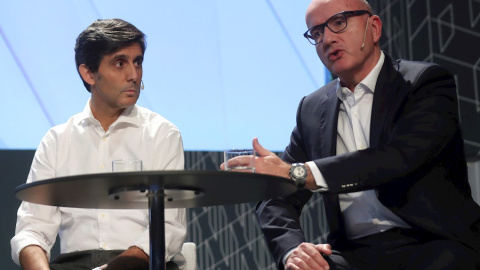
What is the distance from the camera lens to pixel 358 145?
2.43m

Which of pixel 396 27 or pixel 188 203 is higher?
pixel 396 27

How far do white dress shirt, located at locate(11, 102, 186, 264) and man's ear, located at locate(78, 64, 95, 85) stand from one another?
0.33 ft

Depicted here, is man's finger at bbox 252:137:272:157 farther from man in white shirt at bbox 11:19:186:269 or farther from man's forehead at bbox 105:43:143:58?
man's forehead at bbox 105:43:143:58

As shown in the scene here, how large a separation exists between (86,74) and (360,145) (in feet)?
3.38

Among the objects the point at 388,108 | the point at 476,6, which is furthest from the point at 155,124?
the point at 476,6

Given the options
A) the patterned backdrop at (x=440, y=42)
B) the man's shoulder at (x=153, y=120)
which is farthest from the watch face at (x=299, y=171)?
the patterned backdrop at (x=440, y=42)

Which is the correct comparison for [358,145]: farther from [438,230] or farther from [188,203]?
[188,203]

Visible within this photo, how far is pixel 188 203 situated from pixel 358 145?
0.70 m

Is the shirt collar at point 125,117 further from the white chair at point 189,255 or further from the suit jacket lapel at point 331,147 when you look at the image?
the suit jacket lapel at point 331,147

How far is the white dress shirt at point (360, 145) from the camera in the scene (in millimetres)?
2365

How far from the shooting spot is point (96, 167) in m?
2.53

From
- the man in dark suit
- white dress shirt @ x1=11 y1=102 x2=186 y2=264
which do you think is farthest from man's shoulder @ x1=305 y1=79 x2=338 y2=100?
white dress shirt @ x1=11 y1=102 x2=186 y2=264

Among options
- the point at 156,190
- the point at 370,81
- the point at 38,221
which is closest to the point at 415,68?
the point at 370,81

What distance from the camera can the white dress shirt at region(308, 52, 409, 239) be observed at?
7.76ft
